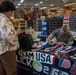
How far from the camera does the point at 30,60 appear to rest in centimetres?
322

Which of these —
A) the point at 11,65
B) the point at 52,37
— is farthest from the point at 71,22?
the point at 11,65

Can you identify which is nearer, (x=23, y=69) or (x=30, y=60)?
(x=30, y=60)

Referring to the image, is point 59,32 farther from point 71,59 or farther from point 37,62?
point 71,59

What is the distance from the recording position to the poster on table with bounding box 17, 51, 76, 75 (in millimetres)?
2578

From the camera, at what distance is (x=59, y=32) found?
179 inches

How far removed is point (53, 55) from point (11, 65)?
25.9 inches

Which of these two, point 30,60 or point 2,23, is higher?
point 2,23

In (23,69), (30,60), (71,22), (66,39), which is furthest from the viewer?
(71,22)

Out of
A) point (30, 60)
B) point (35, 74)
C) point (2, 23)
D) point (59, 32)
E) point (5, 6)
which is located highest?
point (5, 6)

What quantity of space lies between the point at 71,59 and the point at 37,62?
0.69m

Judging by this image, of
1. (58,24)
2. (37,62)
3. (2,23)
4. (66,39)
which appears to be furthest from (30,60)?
(58,24)

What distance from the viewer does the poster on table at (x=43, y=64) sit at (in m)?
2.58

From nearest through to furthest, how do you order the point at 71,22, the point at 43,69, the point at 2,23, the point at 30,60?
the point at 2,23, the point at 43,69, the point at 30,60, the point at 71,22

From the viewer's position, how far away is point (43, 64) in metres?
2.96
